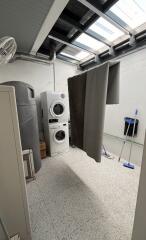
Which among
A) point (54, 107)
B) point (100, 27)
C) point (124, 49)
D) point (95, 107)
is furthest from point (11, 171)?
point (124, 49)

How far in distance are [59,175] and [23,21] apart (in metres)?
2.58

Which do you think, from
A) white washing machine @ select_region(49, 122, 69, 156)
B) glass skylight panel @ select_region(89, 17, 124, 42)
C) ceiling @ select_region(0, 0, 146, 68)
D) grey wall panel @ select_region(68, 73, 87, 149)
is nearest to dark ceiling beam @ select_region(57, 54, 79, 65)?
ceiling @ select_region(0, 0, 146, 68)

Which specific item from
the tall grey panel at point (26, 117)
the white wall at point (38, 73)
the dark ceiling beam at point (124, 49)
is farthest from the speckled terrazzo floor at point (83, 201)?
the dark ceiling beam at point (124, 49)

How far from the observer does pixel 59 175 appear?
90.0 inches

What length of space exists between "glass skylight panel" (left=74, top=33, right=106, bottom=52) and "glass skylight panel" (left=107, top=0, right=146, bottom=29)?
66 cm

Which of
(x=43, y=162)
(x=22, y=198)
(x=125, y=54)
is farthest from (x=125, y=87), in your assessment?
(x=22, y=198)

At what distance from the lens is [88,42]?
2.60m

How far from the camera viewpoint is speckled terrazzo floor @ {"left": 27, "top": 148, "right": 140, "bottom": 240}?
4.23ft

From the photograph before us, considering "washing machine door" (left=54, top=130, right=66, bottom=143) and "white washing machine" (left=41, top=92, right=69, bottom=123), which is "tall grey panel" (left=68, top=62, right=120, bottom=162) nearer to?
"white washing machine" (left=41, top=92, right=69, bottom=123)

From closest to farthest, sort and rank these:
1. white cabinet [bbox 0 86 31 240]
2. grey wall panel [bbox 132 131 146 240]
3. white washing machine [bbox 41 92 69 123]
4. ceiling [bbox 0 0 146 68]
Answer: grey wall panel [bbox 132 131 146 240] < white cabinet [bbox 0 86 31 240] < ceiling [bbox 0 0 146 68] < white washing machine [bbox 41 92 69 123]

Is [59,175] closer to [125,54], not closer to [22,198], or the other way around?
[22,198]

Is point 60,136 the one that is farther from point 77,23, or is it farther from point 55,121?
point 77,23

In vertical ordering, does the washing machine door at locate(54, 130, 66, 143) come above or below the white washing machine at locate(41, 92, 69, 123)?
below

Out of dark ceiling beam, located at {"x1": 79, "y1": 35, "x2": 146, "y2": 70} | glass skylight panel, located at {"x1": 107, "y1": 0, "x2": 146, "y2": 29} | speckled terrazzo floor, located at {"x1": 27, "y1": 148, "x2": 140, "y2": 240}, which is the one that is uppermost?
glass skylight panel, located at {"x1": 107, "y1": 0, "x2": 146, "y2": 29}
